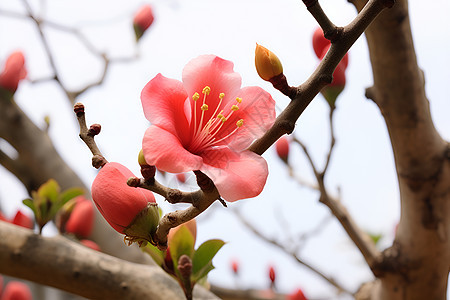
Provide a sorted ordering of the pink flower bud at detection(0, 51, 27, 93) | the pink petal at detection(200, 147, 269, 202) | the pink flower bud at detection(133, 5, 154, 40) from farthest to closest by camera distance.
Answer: the pink flower bud at detection(133, 5, 154, 40) < the pink flower bud at detection(0, 51, 27, 93) < the pink petal at detection(200, 147, 269, 202)

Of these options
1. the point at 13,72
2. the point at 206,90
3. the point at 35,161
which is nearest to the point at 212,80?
the point at 206,90

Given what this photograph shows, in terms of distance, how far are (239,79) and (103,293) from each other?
42cm

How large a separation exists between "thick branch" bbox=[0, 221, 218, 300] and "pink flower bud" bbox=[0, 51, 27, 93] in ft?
1.75

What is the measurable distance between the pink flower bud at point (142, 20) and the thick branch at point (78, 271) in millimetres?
773

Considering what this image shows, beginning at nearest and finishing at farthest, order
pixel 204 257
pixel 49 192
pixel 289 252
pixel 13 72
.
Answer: pixel 204 257 → pixel 49 192 → pixel 289 252 → pixel 13 72

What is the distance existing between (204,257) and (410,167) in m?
0.36

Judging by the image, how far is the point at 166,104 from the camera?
1.17 feet

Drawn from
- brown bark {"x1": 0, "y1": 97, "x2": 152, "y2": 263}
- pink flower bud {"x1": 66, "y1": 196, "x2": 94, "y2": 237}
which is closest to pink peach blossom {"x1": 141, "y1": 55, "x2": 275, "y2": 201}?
pink flower bud {"x1": 66, "y1": 196, "x2": 94, "y2": 237}

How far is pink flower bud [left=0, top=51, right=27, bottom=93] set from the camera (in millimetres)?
1048

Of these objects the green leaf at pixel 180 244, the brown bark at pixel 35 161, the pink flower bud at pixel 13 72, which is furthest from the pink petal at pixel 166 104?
the brown bark at pixel 35 161

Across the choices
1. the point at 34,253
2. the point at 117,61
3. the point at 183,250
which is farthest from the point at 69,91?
the point at 183,250

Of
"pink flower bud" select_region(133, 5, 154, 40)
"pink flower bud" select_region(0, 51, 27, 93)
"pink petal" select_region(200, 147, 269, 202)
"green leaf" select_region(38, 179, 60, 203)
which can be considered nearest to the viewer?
"pink petal" select_region(200, 147, 269, 202)

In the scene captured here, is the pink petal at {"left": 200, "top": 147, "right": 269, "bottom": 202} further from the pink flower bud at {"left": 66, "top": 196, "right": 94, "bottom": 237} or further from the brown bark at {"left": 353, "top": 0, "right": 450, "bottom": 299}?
the pink flower bud at {"left": 66, "top": 196, "right": 94, "bottom": 237}

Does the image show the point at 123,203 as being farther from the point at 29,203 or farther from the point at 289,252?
the point at 289,252
